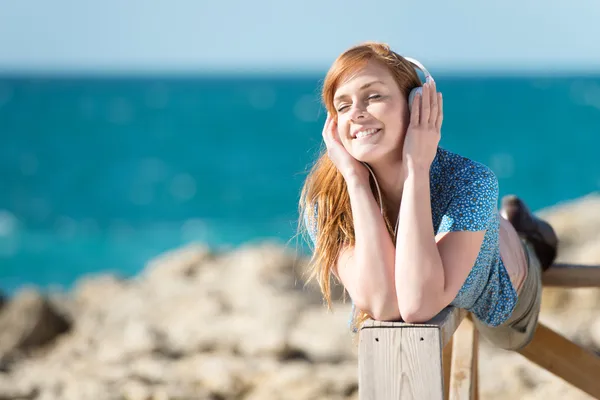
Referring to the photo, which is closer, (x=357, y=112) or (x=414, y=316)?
(x=414, y=316)

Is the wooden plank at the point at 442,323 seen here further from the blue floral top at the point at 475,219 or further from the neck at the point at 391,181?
the neck at the point at 391,181

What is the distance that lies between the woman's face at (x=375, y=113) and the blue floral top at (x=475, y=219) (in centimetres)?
23

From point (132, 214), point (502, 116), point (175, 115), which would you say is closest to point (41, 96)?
point (175, 115)

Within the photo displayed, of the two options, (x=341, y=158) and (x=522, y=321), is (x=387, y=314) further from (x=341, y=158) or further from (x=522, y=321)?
(x=522, y=321)

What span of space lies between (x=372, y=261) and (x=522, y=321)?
94 cm

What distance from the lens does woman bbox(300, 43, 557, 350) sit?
2529 millimetres

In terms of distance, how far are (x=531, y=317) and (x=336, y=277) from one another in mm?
845

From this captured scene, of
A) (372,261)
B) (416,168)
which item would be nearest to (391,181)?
(416,168)

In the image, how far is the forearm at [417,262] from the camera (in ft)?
8.13

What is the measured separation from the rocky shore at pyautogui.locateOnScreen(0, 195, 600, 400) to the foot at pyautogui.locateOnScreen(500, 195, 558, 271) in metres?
0.97

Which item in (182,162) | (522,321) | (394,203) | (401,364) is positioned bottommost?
Answer: (401,364)

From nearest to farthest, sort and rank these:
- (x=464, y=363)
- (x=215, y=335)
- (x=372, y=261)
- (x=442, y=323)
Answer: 1. (x=442, y=323)
2. (x=372, y=261)
3. (x=464, y=363)
4. (x=215, y=335)

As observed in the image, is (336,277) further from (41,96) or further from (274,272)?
(41,96)

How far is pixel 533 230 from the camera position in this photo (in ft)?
12.2
